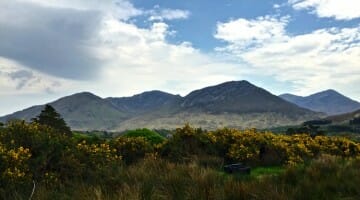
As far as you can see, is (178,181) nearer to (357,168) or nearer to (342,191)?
(342,191)

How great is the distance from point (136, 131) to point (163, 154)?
5.79 meters

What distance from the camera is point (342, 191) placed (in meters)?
8.49

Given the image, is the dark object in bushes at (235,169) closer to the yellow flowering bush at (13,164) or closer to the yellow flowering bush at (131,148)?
the yellow flowering bush at (131,148)

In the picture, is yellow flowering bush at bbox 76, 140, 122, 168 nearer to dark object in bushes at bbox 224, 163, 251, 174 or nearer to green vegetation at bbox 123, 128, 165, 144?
dark object in bushes at bbox 224, 163, 251, 174

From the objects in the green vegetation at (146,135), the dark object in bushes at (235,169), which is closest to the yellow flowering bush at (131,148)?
the dark object in bushes at (235,169)

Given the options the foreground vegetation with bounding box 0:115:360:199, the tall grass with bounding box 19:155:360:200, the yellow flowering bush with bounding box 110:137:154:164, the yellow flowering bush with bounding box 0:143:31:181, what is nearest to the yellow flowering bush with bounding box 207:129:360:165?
the foreground vegetation with bounding box 0:115:360:199

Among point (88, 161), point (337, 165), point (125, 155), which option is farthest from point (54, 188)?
point (337, 165)

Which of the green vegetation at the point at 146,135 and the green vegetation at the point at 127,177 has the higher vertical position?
the green vegetation at the point at 146,135

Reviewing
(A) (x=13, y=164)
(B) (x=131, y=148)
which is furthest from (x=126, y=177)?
(B) (x=131, y=148)

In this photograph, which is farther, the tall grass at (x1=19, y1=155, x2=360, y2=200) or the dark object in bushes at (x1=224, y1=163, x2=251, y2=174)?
the dark object in bushes at (x1=224, y1=163, x2=251, y2=174)

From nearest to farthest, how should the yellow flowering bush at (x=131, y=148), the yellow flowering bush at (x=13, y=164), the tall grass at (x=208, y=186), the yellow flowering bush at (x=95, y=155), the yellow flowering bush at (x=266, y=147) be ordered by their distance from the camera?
the tall grass at (x=208, y=186) → the yellow flowering bush at (x=13, y=164) → the yellow flowering bush at (x=95, y=155) → the yellow flowering bush at (x=131, y=148) → the yellow flowering bush at (x=266, y=147)

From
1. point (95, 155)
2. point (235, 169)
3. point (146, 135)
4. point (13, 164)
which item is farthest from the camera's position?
point (146, 135)

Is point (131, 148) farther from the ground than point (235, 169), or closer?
farther from the ground

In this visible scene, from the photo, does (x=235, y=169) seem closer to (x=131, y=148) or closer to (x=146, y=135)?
(x=131, y=148)
